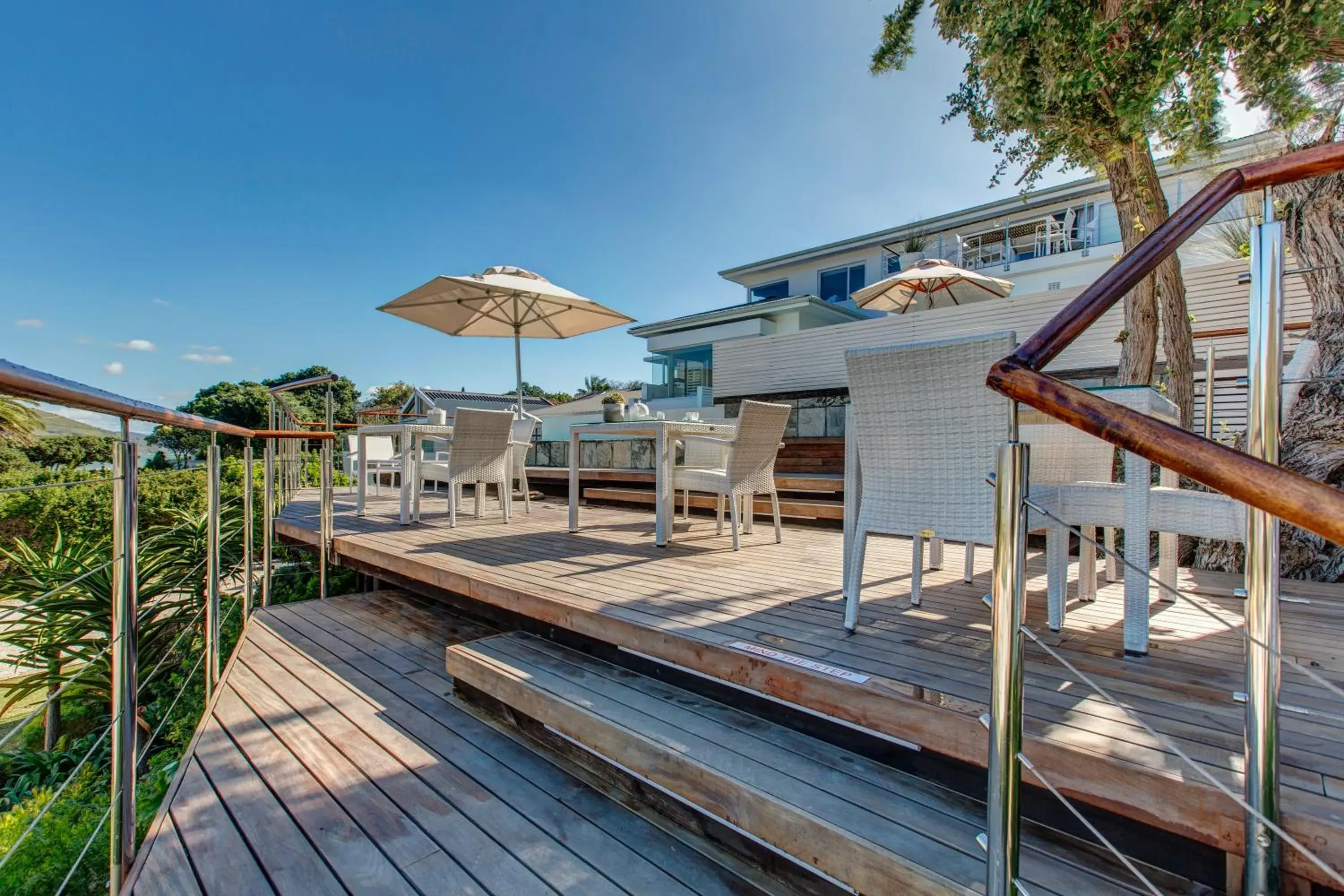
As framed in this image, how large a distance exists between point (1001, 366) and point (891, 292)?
9519 mm

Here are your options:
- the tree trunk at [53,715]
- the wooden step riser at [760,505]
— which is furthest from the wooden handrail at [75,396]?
the wooden step riser at [760,505]

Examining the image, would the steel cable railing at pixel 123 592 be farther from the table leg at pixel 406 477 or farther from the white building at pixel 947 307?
the white building at pixel 947 307

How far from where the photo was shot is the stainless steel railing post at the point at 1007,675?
2.93ft

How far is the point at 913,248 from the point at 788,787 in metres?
14.9

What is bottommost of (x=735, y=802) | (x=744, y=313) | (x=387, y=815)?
(x=387, y=815)

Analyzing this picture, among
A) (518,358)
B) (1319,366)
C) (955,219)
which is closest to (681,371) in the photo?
(955,219)

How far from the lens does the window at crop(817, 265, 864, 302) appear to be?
15.5m

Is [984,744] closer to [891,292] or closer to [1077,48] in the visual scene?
[1077,48]

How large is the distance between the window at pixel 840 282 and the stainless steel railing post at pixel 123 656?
15.4m

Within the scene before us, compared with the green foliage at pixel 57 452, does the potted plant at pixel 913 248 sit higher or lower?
higher

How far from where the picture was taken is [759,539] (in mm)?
4082

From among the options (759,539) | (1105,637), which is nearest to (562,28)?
(759,539)

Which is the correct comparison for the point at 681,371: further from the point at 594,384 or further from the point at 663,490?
the point at 594,384

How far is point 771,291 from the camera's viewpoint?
17.2m
